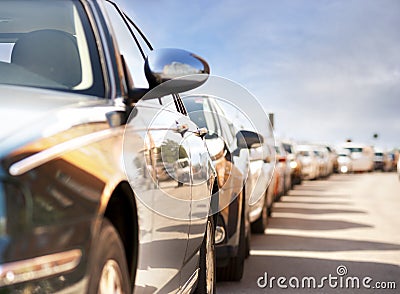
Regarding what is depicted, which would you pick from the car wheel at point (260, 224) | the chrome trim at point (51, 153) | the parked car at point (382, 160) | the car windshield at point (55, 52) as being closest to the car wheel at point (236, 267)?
the car windshield at point (55, 52)

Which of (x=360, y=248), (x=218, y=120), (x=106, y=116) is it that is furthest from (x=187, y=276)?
(x=360, y=248)

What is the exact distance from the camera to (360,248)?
1045 cm

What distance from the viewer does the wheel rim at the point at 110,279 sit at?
9.07 feet

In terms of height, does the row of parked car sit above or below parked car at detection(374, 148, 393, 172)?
above

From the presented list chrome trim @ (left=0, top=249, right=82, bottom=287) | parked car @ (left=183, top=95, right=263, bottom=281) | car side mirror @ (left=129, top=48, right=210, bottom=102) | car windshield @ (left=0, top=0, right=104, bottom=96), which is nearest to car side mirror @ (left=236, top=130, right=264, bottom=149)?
parked car @ (left=183, top=95, right=263, bottom=281)

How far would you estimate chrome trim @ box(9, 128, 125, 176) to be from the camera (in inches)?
90.4

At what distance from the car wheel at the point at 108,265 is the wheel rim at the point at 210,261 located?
247cm

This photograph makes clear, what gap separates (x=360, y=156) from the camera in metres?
57.3

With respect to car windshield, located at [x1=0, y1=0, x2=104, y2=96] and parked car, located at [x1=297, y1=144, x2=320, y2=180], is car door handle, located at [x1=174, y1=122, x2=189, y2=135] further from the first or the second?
parked car, located at [x1=297, y1=144, x2=320, y2=180]

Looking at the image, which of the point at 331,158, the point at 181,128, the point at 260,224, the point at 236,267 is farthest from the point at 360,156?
the point at 181,128

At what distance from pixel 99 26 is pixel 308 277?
4.89m

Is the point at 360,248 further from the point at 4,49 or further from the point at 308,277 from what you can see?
the point at 4,49

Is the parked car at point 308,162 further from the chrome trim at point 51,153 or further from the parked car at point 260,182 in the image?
the chrome trim at point 51,153

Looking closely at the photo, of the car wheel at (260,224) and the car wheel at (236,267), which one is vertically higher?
the car wheel at (236,267)
